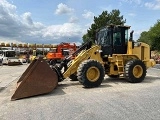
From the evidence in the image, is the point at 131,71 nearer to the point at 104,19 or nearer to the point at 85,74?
the point at 85,74

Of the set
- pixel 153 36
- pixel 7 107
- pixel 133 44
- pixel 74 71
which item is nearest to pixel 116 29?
pixel 133 44

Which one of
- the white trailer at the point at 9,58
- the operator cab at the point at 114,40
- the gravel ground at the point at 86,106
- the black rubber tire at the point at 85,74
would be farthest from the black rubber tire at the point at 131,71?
the white trailer at the point at 9,58

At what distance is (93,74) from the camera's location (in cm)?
1157

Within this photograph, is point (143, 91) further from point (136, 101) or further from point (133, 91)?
point (136, 101)

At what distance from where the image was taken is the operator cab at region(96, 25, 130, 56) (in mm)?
13227

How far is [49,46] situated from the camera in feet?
174

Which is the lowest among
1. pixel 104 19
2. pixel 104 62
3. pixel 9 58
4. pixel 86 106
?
pixel 86 106

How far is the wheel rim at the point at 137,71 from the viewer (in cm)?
1286

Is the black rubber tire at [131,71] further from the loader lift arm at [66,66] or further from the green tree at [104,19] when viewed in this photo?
the green tree at [104,19]

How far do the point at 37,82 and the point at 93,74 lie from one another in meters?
2.82

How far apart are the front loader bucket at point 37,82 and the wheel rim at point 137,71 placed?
14.6ft

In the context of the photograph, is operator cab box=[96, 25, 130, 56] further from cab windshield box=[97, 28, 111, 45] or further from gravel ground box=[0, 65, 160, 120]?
gravel ground box=[0, 65, 160, 120]

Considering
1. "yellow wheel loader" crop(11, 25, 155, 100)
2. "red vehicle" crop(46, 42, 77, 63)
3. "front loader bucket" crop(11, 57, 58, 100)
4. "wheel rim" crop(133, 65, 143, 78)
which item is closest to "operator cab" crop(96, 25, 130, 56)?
"yellow wheel loader" crop(11, 25, 155, 100)

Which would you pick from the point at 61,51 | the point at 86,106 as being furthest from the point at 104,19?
the point at 86,106
